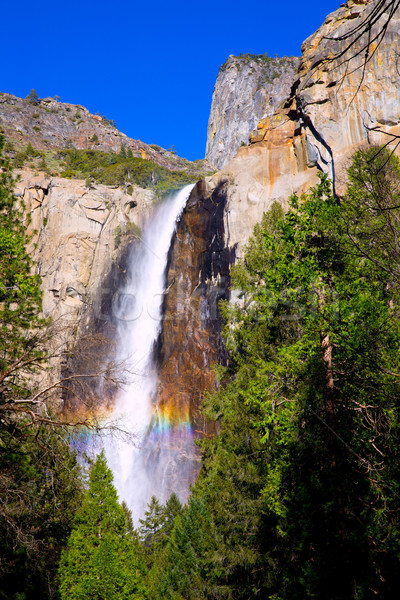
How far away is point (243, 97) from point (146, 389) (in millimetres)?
85587

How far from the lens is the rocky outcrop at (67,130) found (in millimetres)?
73688

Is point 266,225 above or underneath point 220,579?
above

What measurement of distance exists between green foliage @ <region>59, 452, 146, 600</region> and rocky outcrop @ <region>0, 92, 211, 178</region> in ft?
195

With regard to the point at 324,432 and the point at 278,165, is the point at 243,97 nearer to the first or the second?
the point at 278,165

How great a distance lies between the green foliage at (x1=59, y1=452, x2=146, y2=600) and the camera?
15102 millimetres

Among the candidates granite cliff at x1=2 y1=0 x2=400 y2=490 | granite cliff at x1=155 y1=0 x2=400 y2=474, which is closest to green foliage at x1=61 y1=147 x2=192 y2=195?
granite cliff at x1=2 y1=0 x2=400 y2=490

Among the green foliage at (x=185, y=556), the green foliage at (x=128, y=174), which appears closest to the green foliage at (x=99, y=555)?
the green foliage at (x=185, y=556)

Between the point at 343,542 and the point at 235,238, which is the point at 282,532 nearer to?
the point at 343,542

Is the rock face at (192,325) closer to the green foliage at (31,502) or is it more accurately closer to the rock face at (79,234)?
the rock face at (79,234)

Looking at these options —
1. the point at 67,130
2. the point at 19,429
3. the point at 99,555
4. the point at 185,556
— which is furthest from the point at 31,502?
the point at 67,130

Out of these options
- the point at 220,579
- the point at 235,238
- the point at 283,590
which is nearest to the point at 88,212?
the point at 235,238

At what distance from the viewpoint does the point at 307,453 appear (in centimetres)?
952

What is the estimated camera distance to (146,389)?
3184 centimetres

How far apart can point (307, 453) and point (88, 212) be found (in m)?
34.9
